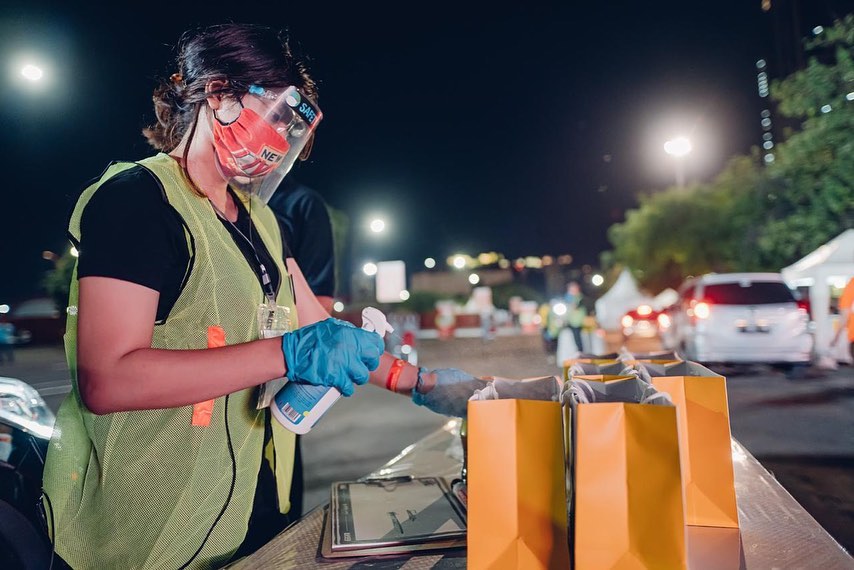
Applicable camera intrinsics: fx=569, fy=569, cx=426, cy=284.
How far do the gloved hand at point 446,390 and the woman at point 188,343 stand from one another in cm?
50

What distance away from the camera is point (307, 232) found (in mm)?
3234

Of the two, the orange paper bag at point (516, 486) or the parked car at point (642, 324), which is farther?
the parked car at point (642, 324)

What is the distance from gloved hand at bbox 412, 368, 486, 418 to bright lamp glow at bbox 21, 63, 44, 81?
9729 millimetres

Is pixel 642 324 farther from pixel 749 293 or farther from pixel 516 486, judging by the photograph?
pixel 516 486

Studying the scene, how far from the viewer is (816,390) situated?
8742mm

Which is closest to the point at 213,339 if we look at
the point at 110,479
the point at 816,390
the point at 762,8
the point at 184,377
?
the point at 184,377

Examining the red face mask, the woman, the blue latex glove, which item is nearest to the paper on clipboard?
the woman

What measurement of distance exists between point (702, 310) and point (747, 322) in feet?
2.53

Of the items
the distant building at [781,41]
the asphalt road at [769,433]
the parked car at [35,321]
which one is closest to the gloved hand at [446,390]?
the asphalt road at [769,433]

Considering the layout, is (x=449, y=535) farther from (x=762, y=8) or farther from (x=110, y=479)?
(x=762, y=8)

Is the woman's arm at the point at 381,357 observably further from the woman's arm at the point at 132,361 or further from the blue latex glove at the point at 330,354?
the woman's arm at the point at 132,361

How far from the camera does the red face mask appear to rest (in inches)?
59.8

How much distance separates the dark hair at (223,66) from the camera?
1.49 meters

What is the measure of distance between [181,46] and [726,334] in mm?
10992
